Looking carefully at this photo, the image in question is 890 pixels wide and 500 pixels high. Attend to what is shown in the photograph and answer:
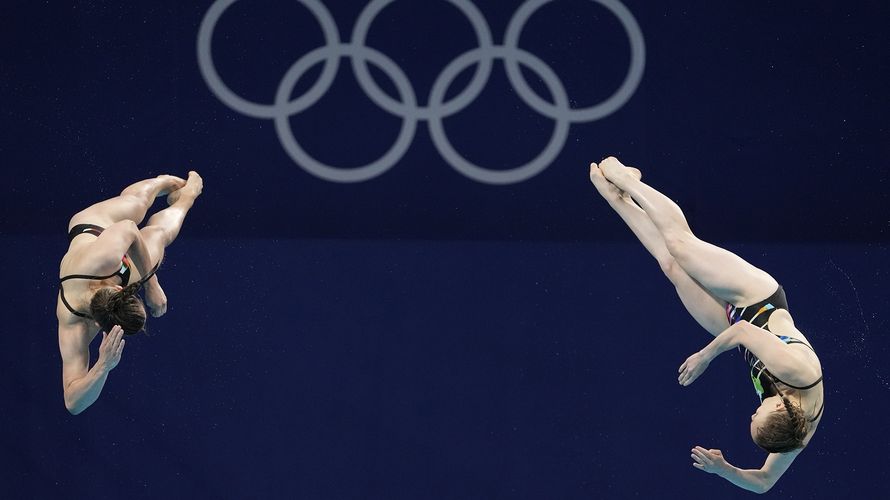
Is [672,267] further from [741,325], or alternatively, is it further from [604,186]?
[741,325]

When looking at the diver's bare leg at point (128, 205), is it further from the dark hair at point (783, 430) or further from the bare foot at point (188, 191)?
the dark hair at point (783, 430)

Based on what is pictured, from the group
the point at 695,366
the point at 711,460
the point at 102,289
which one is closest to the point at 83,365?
the point at 102,289

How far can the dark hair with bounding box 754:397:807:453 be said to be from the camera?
271 inches

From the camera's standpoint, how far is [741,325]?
273 inches

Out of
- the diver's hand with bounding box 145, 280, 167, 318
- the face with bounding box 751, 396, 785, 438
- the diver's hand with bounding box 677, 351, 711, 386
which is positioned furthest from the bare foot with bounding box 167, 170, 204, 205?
the face with bounding box 751, 396, 785, 438

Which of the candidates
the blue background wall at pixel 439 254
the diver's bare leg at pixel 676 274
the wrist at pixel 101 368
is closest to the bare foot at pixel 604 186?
the diver's bare leg at pixel 676 274

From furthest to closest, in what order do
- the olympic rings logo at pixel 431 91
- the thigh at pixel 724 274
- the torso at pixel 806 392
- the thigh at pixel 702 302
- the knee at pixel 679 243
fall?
the olympic rings logo at pixel 431 91, the thigh at pixel 702 302, the knee at pixel 679 243, the thigh at pixel 724 274, the torso at pixel 806 392

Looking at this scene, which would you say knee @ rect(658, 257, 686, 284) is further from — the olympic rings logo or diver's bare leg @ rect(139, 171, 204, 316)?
diver's bare leg @ rect(139, 171, 204, 316)

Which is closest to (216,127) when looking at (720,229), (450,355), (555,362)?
(450,355)

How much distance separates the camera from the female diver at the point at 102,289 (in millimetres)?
7137

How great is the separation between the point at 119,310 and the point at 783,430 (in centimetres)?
373

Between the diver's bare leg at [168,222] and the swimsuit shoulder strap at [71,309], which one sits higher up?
the diver's bare leg at [168,222]

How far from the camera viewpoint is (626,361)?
1027cm

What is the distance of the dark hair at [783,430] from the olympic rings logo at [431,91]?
13.7ft
